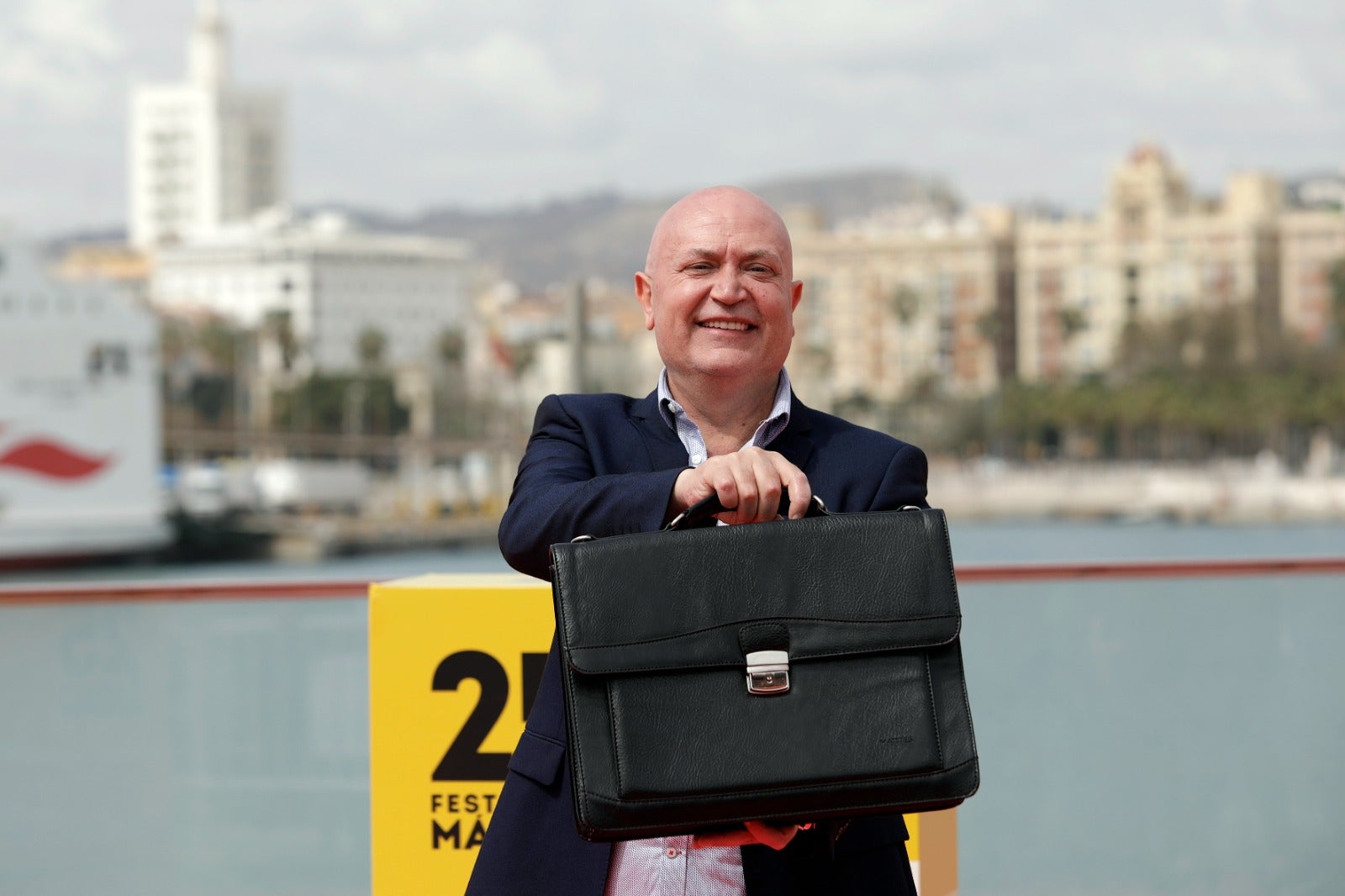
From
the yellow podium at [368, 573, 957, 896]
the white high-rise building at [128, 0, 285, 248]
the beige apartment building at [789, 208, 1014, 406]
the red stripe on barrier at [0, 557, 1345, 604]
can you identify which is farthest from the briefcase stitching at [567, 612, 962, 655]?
the white high-rise building at [128, 0, 285, 248]

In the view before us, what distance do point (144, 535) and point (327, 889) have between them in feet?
152

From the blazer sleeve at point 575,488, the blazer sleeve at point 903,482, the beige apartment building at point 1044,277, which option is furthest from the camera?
the beige apartment building at point 1044,277

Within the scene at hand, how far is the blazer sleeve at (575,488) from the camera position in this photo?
64.4 inches

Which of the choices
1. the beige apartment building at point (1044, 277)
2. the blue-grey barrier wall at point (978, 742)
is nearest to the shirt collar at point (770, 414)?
the blue-grey barrier wall at point (978, 742)

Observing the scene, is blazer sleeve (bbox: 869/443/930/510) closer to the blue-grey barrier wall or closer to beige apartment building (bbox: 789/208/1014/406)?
the blue-grey barrier wall

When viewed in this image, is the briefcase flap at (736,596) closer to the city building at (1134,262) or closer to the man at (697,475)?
the man at (697,475)

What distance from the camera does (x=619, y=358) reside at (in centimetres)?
12938

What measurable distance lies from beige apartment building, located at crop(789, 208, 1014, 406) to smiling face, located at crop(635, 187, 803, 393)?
109m

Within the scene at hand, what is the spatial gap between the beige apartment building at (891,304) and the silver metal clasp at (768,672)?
109 metres

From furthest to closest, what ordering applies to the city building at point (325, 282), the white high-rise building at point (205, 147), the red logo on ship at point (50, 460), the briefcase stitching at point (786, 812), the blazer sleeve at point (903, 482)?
the white high-rise building at point (205, 147) → the city building at point (325, 282) → the red logo on ship at point (50, 460) → the blazer sleeve at point (903, 482) → the briefcase stitching at point (786, 812)

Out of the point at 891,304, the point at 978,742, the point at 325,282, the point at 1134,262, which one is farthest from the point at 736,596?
the point at 325,282

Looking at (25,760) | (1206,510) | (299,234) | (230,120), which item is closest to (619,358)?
(299,234)

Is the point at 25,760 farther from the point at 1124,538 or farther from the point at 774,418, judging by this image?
the point at 1124,538

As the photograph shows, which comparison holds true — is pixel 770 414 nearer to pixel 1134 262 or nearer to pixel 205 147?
pixel 1134 262
